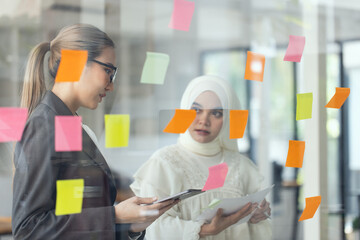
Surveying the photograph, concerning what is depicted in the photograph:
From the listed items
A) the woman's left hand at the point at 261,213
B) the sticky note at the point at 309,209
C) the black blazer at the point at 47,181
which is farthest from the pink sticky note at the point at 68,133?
the sticky note at the point at 309,209

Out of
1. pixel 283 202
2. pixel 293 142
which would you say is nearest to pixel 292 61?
pixel 293 142

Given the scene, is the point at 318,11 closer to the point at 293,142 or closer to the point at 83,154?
the point at 293,142

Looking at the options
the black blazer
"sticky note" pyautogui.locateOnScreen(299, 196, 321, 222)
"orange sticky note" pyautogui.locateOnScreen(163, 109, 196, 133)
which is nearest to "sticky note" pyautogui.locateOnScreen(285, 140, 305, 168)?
"sticky note" pyautogui.locateOnScreen(299, 196, 321, 222)

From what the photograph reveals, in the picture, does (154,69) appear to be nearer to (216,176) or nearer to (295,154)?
(216,176)

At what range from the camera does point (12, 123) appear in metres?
1.10

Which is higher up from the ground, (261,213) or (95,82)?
(95,82)

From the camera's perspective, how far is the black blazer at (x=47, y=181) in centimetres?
109

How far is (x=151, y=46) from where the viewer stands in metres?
1.36

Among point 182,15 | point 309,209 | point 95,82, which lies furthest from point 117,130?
point 309,209

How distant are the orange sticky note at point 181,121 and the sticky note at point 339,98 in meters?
0.88

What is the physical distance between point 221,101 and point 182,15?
0.31 meters

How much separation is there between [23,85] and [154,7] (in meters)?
0.48

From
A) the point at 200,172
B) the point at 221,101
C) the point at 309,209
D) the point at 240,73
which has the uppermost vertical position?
the point at 240,73

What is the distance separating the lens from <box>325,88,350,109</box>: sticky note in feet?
6.57
